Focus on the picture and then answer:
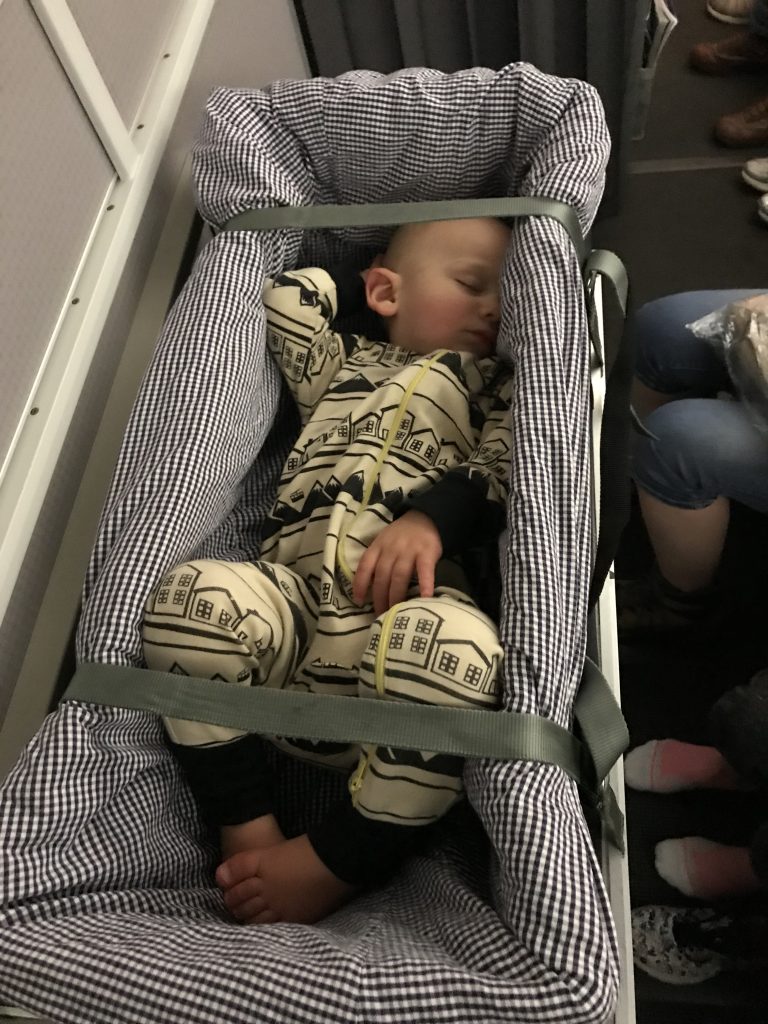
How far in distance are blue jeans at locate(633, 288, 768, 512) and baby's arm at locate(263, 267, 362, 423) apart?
0.38 meters

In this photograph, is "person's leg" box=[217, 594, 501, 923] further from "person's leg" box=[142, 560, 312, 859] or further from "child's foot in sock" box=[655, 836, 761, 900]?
"child's foot in sock" box=[655, 836, 761, 900]

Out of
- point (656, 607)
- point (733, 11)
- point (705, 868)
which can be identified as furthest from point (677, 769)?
point (733, 11)

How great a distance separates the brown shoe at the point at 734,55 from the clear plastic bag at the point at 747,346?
4.65 feet

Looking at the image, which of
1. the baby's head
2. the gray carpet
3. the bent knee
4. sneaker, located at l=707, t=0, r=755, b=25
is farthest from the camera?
sneaker, located at l=707, t=0, r=755, b=25

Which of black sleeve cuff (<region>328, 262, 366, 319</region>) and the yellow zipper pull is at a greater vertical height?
black sleeve cuff (<region>328, 262, 366, 319</region>)

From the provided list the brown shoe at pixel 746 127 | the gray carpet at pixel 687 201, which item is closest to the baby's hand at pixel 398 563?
the gray carpet at pixel 687 201

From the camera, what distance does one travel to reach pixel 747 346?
3.22 ft

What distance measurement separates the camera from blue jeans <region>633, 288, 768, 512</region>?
100 centimetres

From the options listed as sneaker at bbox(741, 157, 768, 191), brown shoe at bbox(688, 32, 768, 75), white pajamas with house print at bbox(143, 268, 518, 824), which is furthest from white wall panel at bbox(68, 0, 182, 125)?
brown shoe at bbox(688, 32, 768, 75)

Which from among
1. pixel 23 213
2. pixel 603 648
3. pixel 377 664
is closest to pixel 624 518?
pixel 603 648

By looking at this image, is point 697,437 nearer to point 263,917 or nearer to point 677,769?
point 677,769

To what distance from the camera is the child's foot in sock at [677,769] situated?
1.10 metres

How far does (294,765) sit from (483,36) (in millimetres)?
1383

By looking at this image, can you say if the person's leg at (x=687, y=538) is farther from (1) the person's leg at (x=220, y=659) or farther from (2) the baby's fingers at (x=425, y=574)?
(1) the person's leg at (x=220, y=659)
